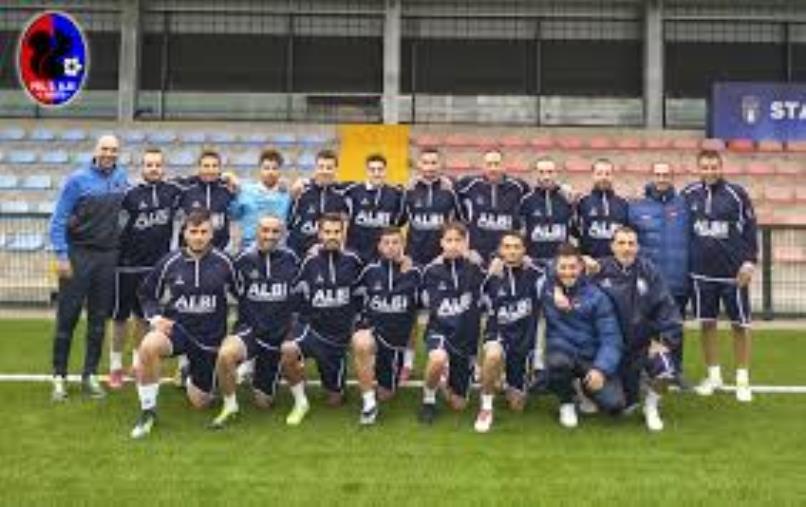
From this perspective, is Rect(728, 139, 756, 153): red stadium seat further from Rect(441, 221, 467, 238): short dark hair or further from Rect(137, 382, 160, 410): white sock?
Rect(137, 382, 160, 410): white sock

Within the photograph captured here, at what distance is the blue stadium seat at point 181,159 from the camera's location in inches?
767

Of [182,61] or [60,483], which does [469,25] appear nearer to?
[182,61]

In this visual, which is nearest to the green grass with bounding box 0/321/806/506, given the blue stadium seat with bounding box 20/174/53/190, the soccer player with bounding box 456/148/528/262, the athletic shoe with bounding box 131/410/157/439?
the athletic shoe with bounding box 131/410/157/439

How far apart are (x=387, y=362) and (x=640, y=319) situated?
6.07 feet

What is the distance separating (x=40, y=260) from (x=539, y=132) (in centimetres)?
1110

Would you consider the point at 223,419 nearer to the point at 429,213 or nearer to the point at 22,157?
the point at 429,213

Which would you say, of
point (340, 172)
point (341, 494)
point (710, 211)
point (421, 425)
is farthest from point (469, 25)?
point (341, 494)

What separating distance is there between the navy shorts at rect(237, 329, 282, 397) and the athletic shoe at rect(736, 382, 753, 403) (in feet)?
11.5

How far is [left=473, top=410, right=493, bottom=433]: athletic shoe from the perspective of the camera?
23.2ft

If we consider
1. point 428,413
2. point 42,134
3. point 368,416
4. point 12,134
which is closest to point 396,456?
point 368,416

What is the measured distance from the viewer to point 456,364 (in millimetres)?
7633

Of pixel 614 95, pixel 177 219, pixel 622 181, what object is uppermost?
pixel 614 95

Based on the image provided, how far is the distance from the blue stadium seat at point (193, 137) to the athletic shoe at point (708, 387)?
14.0 m

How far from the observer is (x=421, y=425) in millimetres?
7191
